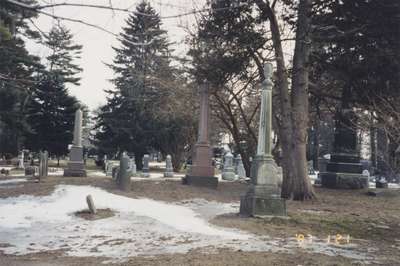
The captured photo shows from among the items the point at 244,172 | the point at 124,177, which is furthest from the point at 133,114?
the point at 124,177

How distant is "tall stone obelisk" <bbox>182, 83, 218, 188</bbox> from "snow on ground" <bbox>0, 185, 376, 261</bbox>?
16.8 ft

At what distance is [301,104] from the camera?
16.3m

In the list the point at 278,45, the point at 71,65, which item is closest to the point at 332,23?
the point at 278,45

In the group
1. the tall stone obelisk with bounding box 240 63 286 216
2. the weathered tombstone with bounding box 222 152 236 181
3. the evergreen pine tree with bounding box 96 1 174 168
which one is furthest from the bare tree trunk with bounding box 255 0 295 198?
the evergreen pine tree with bounding box 96 1 174 168

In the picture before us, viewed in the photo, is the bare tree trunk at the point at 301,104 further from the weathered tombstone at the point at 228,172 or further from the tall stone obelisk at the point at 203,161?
the weathered tombstone at the point at 228,172

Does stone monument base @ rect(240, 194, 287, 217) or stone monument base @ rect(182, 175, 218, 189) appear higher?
stone monument base @ rect(182, 175, 218, 189)

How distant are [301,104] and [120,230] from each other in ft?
29.1

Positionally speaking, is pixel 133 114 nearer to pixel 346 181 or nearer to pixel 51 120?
pixel 51 120

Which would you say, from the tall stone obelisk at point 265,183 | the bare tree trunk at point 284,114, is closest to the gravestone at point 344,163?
the bare tree trunk at point 284,114

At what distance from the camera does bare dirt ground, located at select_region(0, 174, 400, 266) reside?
7.03 metres

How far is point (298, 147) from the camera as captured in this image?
1609 cm

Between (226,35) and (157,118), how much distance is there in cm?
2145

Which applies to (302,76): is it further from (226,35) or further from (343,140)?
(343,140)

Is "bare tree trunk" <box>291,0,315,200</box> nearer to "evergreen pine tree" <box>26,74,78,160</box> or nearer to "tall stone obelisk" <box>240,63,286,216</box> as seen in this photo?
"tall stone obelisk" <box>240,63,286,216</box>
